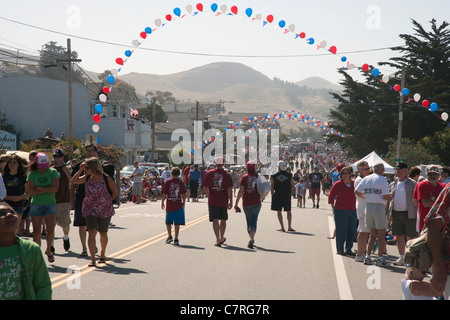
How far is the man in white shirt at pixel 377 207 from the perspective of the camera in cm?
1107

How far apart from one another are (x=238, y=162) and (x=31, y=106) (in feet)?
129

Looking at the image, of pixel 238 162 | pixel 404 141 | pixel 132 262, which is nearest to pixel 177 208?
pixel 132 262

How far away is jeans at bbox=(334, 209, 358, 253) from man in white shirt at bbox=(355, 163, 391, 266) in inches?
44.9

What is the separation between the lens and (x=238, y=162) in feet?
284

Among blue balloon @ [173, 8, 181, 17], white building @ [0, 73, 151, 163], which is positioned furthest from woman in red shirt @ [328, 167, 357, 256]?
white building @ [0, 73, 151, 163]

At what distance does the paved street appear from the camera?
8.08 m

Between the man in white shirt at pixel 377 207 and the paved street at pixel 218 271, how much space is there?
401 mm

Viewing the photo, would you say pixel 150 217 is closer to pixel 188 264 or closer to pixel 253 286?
pixel 188 264

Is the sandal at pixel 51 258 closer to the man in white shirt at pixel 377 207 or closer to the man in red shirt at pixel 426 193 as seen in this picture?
the man in white shirt at pixel 377 207

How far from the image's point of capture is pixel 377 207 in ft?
36.4

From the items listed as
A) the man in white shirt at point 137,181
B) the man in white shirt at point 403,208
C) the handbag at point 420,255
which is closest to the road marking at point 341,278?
the man in white shirt at point 403,208

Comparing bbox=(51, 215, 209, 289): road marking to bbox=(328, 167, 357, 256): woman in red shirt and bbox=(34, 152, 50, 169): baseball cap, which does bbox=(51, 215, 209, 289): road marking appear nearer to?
bbox=(34, 152, 50, 169): baseball cap

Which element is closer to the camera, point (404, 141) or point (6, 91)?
point (404, 141)

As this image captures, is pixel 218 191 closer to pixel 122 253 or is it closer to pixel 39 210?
pixel 122 253
